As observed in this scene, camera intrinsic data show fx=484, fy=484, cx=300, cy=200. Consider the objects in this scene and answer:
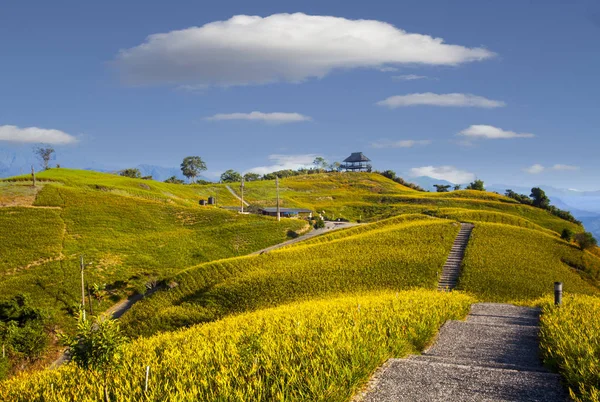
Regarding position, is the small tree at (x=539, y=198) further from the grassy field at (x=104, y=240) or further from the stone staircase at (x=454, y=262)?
the stone staircase at (x=454, y=262)

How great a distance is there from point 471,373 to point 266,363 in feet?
21.4

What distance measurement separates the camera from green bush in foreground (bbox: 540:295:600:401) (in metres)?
13.2

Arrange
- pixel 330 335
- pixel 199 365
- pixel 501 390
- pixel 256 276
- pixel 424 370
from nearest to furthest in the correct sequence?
pixel 501 390, pixel 424 370, pixel 199 365, pixel 330 335, pixel 256 276

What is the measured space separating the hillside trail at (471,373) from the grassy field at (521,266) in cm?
2217

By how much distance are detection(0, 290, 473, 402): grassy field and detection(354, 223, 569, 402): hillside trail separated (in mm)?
781

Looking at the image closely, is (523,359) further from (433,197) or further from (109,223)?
(433,197)

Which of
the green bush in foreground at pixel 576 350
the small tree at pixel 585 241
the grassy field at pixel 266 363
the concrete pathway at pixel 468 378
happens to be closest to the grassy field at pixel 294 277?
the small tree at pixel 585 241


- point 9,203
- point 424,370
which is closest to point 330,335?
point 424,370

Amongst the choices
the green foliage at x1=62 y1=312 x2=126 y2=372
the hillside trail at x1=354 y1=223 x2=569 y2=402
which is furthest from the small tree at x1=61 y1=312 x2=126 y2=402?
the hillside trail at x1=354 y1=223 x2=569 y2=402

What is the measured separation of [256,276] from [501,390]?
119ft

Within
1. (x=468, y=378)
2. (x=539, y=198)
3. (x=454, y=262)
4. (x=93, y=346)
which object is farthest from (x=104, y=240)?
(x=539, y=198)

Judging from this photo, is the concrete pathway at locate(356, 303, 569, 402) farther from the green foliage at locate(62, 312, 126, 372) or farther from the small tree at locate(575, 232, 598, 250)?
the small tree at locate(575, 232, 598, 250)

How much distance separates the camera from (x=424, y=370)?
1531 cm

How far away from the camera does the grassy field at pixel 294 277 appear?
144ft
